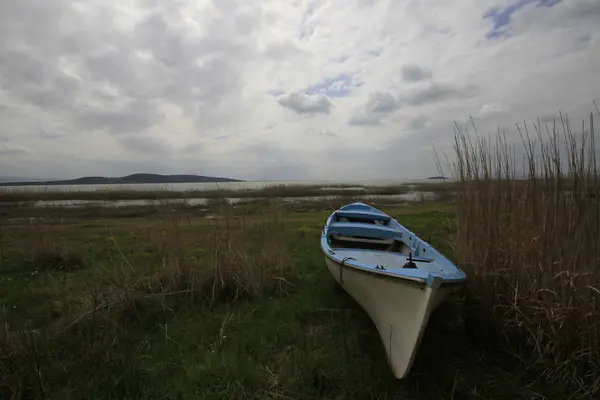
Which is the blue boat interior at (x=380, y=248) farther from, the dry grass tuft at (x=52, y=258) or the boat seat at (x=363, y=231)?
the dry grass tuft at (x=52, y=258)

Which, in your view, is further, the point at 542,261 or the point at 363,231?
the point at 363,231

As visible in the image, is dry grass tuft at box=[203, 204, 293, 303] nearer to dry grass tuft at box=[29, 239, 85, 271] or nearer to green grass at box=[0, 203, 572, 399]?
green grass at box=[0, 203, 572, 399]

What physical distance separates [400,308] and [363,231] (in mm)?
3255

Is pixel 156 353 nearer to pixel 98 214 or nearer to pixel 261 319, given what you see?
pixel 261 319

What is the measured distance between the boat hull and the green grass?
0.96 ft

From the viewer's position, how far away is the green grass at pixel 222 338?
325cm

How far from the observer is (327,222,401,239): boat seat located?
20.9 ft

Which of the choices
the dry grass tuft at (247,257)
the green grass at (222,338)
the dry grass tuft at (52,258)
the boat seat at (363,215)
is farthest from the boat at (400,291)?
the dry grass tuft at (52,258)

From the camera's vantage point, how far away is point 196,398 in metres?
3.17

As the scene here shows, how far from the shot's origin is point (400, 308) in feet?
10.7

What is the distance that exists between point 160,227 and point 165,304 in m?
1.81

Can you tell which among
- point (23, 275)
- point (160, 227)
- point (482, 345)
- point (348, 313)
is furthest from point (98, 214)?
point (482, 345)

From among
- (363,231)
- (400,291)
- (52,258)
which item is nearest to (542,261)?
(400,291)

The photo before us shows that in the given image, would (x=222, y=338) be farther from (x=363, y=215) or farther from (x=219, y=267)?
(x=363, y=215)
